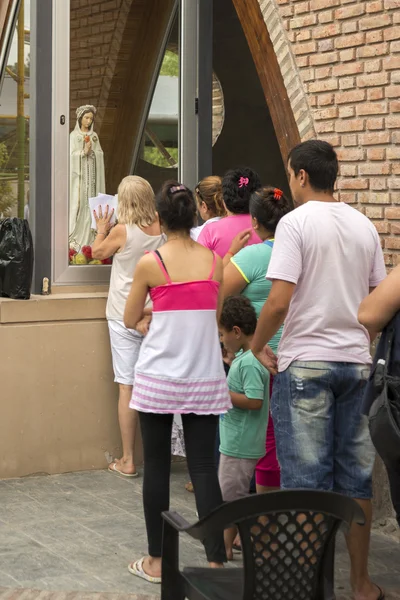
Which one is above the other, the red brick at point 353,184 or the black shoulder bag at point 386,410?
the red brick at point 353,184

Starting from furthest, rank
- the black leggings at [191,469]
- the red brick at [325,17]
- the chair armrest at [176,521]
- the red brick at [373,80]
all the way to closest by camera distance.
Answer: the red brick at [325,17] → the red brick at [373,80] → the black leggings at [191,469] → the chair armrest at [176,521]

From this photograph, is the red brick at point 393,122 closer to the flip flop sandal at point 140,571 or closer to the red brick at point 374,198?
the red brick at point 374,198

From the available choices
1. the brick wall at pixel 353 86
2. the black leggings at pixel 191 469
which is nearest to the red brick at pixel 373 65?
the brick wall at pixel 353 86

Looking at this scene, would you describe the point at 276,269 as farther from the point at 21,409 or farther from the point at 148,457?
the point at 21,409

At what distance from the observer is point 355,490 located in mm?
4750

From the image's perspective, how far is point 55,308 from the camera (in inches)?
295

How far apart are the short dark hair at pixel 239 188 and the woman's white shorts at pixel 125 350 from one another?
5.27ft

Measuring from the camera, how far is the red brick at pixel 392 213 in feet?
21.5

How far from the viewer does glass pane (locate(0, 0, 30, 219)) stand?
815 centimetres

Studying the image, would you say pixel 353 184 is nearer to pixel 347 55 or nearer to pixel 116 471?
pixel 347 55

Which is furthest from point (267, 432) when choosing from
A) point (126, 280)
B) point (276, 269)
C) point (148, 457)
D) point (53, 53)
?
point (53, 53)

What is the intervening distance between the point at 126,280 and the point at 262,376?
237cm

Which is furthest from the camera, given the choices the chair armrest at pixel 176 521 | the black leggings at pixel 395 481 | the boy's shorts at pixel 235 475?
the boy's shorts at pixel 235 475

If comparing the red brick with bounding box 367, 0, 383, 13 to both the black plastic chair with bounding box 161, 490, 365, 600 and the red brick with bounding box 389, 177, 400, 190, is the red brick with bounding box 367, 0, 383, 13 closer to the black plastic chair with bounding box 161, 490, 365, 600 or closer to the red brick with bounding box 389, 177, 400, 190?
the red brick with bounding box 389, 177, 400, 190
